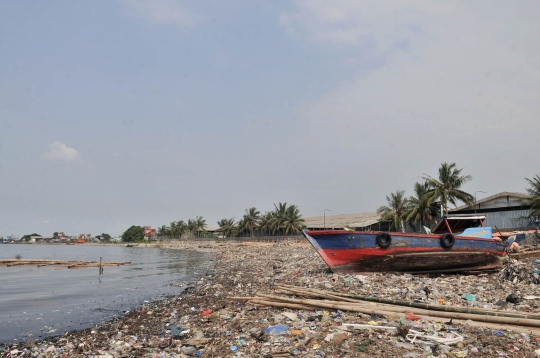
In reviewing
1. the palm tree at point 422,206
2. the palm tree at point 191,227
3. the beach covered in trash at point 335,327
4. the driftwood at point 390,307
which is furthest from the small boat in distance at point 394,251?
the palm tree at point 191,227

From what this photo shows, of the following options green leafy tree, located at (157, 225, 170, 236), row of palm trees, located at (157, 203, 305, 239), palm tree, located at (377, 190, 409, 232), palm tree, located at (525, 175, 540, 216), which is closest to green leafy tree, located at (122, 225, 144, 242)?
green leafy tree, located at (157, 225, 170, 236)

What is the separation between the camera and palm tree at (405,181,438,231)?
32219 mm

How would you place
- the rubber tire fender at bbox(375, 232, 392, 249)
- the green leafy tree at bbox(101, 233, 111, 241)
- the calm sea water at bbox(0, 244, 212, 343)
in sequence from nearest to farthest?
the calm sea water at bbox(0, 244, 212, 343) → the rubber tire fender at bbox(375, 232, 392, 249) → the green leafy tree at bbox(101, 233, 111, 241)

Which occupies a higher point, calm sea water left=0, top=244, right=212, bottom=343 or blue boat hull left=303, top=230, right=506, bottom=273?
blue boat hull left=303, top=230, right=506, bottom=273

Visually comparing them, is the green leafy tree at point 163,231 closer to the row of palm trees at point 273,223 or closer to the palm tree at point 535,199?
the row of palm trees at point 273,223

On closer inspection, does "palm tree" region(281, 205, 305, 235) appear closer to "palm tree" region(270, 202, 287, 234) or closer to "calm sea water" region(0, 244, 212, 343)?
"palm tree" region(270, 202, 287, 234)

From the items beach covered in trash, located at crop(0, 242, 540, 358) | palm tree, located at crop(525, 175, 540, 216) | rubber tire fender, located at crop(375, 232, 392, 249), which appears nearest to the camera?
beach covered in trash, located at crop(0, 242, 540, 358)

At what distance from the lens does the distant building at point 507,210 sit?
1038 inches

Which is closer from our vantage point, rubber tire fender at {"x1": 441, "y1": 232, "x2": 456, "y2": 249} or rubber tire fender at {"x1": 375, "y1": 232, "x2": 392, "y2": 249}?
rubber tire fender at {"x1": 375, "y1": 232, "x2": 392, "y2": 249}

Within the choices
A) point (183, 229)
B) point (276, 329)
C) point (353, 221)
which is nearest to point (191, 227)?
point (183, 229)

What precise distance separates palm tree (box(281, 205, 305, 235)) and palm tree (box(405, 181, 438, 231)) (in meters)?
18.4

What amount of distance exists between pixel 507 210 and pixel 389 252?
2057 cm

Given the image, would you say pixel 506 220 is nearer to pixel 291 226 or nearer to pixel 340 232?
pixel 340 232

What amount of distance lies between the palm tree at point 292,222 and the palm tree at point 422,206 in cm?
1836
